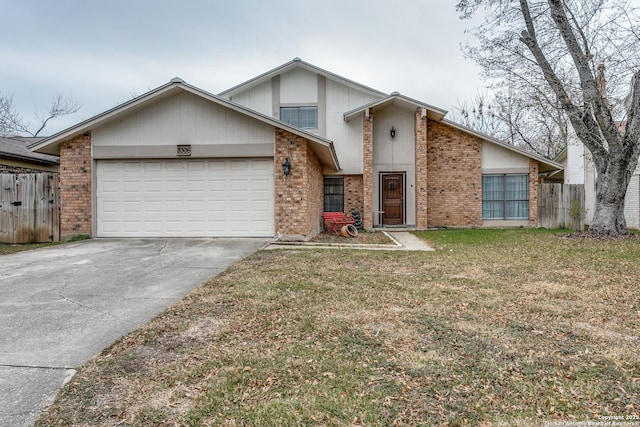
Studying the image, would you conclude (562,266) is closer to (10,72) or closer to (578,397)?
(578,397)

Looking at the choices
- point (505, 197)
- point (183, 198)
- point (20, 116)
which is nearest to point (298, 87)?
point (183, 198)

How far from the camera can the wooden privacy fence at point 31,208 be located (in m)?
9.98


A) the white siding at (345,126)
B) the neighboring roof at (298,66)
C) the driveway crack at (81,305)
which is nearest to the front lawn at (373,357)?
the driveway crack at (81,305)

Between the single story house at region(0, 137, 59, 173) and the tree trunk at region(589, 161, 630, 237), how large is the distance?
63.2 ft

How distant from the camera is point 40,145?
9250 mm

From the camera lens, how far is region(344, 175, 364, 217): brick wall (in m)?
14.5

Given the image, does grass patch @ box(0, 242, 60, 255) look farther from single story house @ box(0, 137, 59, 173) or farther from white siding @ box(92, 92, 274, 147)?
single story house @ box(0, 137, 59, 173)

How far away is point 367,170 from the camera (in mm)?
14117

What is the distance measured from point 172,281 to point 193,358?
273 centimetres

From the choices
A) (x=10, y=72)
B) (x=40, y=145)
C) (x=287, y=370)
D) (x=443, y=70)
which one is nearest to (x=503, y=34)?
(x=443, y=70)

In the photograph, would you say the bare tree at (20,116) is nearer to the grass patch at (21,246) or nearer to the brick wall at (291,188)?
the grass patch at (21,246)

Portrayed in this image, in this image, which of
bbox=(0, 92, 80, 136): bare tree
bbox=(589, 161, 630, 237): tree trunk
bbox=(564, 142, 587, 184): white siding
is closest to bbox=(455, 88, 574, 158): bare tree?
bbox=(564, 142, 587, 184): white siding

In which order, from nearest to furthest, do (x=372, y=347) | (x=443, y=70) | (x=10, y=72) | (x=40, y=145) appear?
(x=372, y=347) < (x=40, y=145) < (x=443, y=70) < (x=10, y=72)

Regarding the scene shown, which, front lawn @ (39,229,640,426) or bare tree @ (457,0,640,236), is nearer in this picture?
front lawn @ (39,229,640,426)
